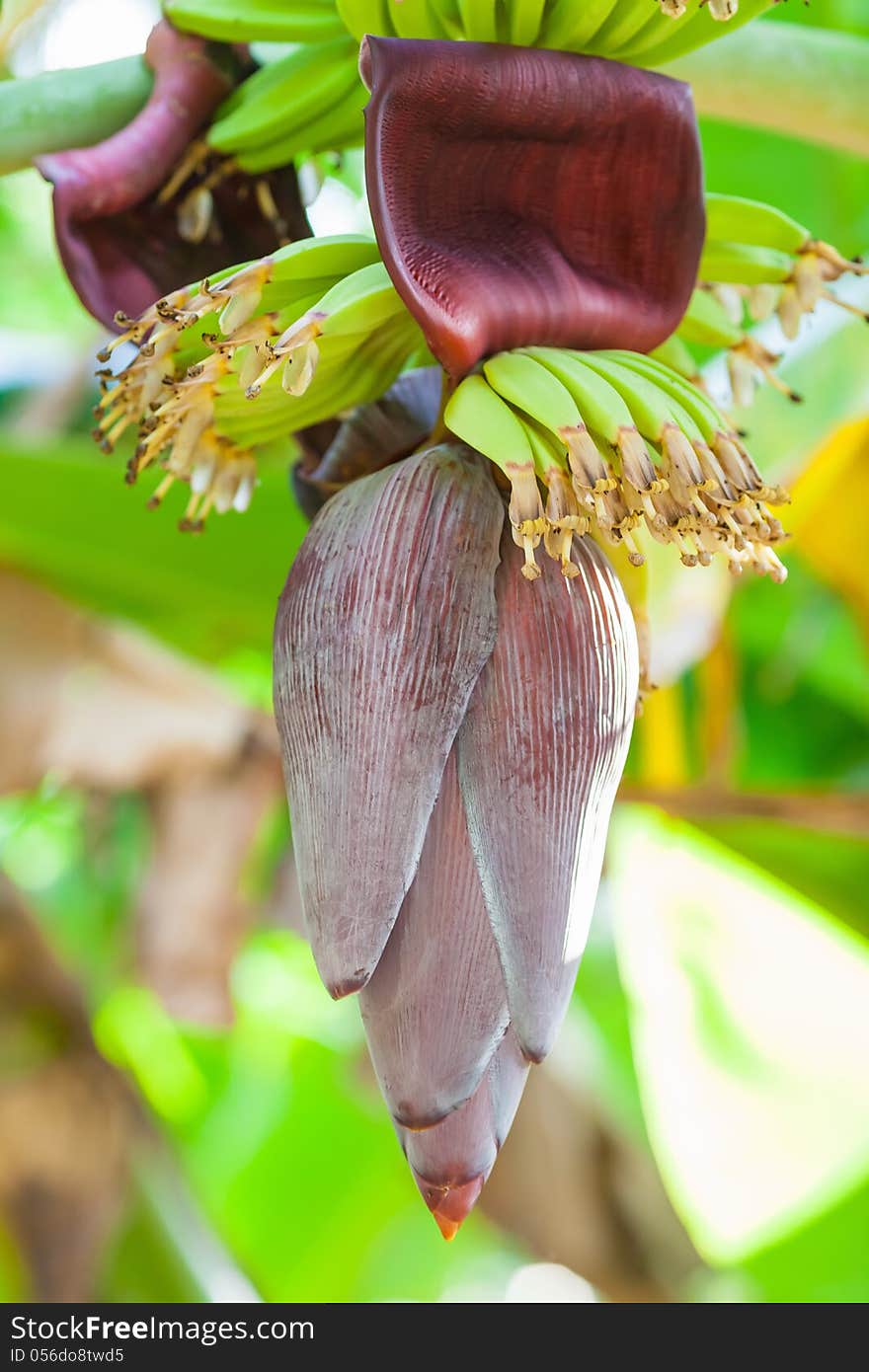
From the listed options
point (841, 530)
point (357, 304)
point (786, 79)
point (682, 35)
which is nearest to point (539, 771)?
point (357, 304)

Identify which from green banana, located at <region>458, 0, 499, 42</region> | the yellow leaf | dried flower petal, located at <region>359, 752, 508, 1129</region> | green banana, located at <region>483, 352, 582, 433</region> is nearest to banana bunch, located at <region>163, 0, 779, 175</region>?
green banana, located at <region>458, 0, 499, 42</region>

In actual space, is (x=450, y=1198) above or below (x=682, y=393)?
below

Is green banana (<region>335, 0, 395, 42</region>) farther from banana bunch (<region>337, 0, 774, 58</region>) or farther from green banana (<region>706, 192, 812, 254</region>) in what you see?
green banana (<region>706, 192, 812, 254</region>)

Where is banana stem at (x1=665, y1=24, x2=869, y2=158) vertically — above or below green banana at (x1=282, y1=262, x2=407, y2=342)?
below

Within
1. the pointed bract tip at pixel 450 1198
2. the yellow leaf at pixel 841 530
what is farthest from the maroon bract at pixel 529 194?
the yellow leaf at pixel 841 530

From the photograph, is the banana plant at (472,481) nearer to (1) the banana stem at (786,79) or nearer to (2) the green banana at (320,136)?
(2) the green banana at (320,136)

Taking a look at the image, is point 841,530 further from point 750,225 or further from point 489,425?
point 489,425
